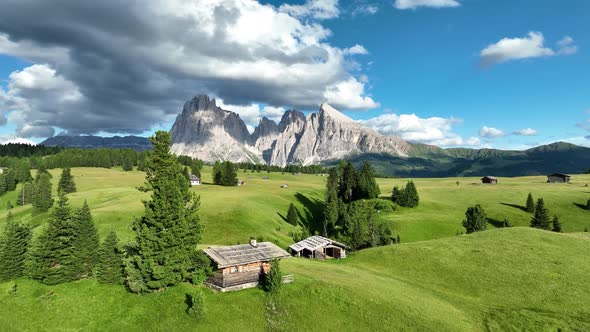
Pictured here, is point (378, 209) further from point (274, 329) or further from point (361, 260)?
point (274, 329)

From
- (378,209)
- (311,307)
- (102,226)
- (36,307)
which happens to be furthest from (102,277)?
(378,209)

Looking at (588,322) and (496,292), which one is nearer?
(588,322)

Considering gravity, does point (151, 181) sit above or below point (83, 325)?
above

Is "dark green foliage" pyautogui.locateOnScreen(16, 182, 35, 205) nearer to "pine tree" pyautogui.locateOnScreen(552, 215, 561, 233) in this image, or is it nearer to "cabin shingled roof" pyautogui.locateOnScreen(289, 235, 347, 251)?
"cabin shingled roof" pyautogui.locateOnScreen(289, 235, 347, 251)

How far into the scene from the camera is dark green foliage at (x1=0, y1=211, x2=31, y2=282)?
130 feet

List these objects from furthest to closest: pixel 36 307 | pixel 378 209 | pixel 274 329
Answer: pixel 378 209 < pixel 36 307 < pixel 274 329

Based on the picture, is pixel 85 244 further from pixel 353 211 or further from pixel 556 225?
pixel 556 225

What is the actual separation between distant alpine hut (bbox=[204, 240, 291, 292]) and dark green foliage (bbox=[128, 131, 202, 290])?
3129 mm

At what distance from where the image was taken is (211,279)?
4022 cm

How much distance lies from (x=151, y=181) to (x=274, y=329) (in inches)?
887

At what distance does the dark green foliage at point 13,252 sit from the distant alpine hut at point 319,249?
139 feet

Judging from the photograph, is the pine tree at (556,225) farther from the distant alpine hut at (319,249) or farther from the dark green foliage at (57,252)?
the dark green foliage at (57,252)

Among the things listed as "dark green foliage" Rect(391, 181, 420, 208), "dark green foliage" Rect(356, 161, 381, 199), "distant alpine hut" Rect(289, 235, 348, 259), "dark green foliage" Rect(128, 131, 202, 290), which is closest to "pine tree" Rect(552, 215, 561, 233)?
"dark green foliage" Rect(391, 181, 420, 208)

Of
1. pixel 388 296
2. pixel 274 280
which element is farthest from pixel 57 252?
pixel 388 296
